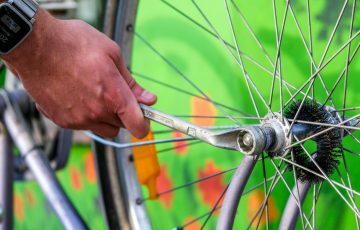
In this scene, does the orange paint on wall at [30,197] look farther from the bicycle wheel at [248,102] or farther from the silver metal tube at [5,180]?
the silver metal tube at [5,180]

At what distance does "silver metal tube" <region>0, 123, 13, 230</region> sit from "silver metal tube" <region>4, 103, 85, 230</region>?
22 millimetres

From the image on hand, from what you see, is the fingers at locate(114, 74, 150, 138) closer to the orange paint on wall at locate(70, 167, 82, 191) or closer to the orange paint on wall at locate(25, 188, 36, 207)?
the orange paint on wall at locate(70, 167, 82, 191)

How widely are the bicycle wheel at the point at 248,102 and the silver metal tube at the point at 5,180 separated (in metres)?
0.21

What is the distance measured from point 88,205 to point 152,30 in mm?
647

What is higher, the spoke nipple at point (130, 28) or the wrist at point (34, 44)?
the wrist at point (34, 44)

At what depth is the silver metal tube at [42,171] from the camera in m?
1.46

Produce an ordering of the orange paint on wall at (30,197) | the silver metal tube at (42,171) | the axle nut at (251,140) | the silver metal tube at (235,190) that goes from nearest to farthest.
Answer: the axle nut at (251,140) < the silver metal tube at (235,190) < the silver metal tube at (42,171) < the orange paint on wall at (30,197)

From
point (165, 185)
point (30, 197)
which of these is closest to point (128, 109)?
point (165, 185)

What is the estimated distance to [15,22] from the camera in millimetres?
1023

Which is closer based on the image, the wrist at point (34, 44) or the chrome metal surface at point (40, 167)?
the wrist at point (34, 44)

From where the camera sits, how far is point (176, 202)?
187 centimetres

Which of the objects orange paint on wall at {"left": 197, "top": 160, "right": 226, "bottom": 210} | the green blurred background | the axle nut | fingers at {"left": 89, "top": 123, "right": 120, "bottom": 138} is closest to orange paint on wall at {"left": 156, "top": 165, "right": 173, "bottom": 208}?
the green blurred background

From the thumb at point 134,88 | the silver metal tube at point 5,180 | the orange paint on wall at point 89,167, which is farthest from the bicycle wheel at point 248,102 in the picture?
the orange paint on wall at point 89,167

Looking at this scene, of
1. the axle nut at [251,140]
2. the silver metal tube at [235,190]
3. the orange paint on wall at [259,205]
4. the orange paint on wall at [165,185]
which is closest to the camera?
the axle nut at [251,140]
